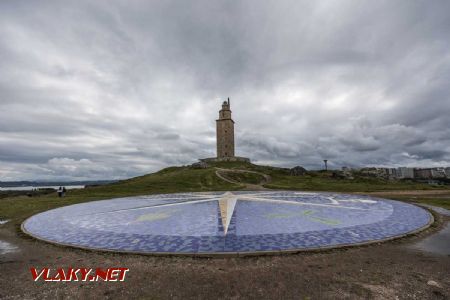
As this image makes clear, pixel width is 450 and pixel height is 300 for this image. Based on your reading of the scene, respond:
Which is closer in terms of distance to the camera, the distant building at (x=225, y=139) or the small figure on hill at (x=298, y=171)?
the small figure on hill at (x=298, y=171)

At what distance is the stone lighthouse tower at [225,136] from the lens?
106 m

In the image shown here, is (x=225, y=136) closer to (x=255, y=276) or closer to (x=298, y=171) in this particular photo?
(x=298, y=171)

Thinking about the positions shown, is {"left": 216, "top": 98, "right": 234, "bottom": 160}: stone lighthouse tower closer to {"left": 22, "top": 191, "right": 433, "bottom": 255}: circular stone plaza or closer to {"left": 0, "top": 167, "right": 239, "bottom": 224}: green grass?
{"left": 0, "top": 167, "right": 239, "bottom": 224}: green grass

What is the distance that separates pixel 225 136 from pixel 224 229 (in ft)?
306

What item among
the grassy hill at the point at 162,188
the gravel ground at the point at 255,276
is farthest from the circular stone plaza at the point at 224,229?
the grassy hill at the point at 162,188

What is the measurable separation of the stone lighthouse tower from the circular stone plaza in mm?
85650

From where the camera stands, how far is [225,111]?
10919 cm

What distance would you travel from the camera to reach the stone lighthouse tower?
348ft

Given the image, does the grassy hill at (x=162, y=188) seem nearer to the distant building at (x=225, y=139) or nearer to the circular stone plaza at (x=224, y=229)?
the circular stone plaza at (x=224, y=229)

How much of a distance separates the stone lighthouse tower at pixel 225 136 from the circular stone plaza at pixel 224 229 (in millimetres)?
85650

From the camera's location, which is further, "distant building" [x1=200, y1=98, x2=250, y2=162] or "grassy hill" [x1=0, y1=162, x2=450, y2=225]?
"distant building" [x1=200, y1=98, x2=250, y2=162]

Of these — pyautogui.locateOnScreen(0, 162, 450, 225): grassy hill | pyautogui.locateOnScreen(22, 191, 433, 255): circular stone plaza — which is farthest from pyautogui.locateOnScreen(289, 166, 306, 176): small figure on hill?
pyautogui.locateOnScreen(22, 191, 433, 255): circular stone plaza

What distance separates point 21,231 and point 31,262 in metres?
7.15

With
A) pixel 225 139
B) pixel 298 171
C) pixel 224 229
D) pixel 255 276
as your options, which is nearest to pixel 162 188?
pixel 224 229
